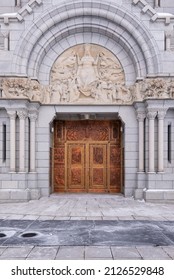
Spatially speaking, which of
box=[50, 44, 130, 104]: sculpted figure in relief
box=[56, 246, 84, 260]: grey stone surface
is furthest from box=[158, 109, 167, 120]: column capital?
box=[56, 246, 84, 260]: grey stone surface

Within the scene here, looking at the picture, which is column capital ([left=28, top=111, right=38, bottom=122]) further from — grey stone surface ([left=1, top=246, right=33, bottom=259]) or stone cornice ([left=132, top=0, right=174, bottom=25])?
grey stone surface ([left=1, top=246, right=33, bottom=259])

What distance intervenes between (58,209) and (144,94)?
19.2 ft

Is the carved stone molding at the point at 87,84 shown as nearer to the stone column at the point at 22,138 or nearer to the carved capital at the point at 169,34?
the stone column at the point at 22,138

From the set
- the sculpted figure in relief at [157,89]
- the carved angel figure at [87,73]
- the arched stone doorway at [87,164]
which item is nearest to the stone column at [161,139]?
the sculpted figure in relief at [157,89]

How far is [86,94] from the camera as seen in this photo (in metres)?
13.5

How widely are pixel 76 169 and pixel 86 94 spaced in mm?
3561

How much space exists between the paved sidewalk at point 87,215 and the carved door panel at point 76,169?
0.85m

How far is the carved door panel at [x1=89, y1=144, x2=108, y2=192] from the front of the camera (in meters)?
14.6

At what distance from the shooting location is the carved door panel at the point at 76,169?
→ 47.9 feet

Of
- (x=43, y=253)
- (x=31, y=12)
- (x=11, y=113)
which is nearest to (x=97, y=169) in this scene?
(x=11, y=113)

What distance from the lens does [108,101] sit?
13508 millimetres

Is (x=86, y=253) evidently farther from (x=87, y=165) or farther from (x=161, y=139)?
(x=87, y=165)

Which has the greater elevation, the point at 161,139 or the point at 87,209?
the point at 161,139

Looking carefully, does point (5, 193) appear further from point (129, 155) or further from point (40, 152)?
point (129, 155)
